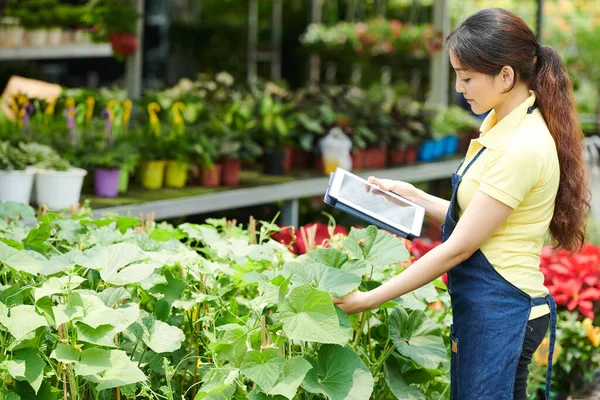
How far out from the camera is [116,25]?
5141 millimetres

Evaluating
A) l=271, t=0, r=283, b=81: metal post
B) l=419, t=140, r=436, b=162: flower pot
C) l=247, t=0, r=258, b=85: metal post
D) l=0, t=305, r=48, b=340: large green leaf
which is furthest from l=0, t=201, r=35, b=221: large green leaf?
l=271, t=0, r=283, b=81: metal post

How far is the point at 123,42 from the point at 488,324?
12.1 feet

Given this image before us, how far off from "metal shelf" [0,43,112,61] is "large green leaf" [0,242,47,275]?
3.43 meters

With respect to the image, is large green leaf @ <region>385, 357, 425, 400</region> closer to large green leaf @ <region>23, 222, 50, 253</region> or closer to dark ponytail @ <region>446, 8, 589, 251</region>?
dark ponytail @ <region>446, 8, 589, 251</region>

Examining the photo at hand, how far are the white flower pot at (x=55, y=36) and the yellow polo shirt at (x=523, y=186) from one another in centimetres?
397

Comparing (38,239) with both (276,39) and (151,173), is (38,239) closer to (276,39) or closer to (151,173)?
(151,173)

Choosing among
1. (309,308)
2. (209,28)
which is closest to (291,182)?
(309,308)

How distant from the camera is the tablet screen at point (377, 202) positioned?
2027 mm

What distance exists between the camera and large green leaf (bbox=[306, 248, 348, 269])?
2.08 m

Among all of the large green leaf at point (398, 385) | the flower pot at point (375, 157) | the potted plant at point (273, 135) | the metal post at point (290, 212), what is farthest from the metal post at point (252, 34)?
the large green leaf at point (398, 385)

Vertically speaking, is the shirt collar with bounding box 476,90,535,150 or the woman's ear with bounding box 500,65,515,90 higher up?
the woman's ear with bounding box 500,65,515,90

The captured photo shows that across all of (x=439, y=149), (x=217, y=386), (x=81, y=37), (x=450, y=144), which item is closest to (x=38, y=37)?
(x=81, y=37)

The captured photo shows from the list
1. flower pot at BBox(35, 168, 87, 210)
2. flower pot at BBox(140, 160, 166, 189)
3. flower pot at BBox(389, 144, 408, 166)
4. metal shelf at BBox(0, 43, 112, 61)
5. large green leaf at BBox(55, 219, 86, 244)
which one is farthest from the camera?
flower pot at BBox(389, 144, 408, 166)

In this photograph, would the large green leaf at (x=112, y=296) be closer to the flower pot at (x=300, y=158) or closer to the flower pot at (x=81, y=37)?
the flower pot at (x=300, y=158)
